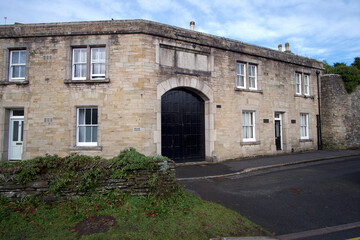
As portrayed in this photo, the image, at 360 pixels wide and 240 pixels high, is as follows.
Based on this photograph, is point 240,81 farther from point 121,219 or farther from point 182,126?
point 121,219

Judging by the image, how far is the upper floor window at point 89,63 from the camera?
1098cm

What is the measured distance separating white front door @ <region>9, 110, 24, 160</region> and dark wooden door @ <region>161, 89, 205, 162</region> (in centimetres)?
725

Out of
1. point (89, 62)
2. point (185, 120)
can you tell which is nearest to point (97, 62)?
point (89, 62)

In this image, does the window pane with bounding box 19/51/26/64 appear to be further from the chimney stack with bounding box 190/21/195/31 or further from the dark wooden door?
the chimney stack with bounding box 190/21/195/31

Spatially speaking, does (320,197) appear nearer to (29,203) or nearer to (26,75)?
(29,203)

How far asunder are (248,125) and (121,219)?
429 inches

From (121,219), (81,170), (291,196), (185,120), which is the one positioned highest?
(185,120)

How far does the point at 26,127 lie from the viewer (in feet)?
35.1

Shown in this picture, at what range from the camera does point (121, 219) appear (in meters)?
4.30

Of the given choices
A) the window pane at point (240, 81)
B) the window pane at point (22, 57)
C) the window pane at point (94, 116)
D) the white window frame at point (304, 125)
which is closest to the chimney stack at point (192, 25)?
the window pane at point (240, 81)

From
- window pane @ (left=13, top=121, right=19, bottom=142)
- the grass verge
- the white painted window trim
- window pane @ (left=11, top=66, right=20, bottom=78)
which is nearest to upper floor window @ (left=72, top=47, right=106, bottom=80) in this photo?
window pane @ (left=11, top=66, right=20, bottom=78)

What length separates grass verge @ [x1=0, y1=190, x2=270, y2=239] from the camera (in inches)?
150

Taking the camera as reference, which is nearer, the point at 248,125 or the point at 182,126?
the point at 182,126

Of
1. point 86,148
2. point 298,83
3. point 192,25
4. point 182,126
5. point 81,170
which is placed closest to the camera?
point 81,170
